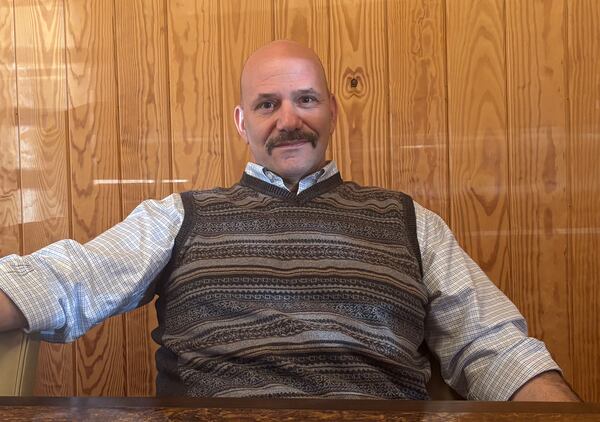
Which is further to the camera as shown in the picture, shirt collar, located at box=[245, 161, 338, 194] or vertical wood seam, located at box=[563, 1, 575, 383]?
vertical wood seam, located at box=[563, 1, 575, 383]

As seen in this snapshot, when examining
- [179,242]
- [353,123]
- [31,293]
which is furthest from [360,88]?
[31,293]

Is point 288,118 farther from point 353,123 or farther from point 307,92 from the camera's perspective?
point 353,123

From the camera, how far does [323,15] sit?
1.93m

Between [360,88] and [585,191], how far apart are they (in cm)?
60

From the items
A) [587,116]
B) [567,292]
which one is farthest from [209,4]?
[567,292]

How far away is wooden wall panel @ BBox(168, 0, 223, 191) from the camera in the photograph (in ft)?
6.41

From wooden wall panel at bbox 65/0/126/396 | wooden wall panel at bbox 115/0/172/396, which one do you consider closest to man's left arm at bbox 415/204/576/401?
wooden wall panel at bbox 115/0/172/396

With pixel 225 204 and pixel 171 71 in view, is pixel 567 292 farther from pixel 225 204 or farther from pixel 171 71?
pixel 171 71

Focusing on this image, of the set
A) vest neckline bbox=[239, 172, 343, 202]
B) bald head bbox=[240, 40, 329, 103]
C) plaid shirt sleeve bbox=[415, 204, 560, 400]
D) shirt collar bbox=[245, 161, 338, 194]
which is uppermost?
bald head bbox=[240, 40, 329, 103]

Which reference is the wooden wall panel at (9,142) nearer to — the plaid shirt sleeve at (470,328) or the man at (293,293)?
the man at (293,293)

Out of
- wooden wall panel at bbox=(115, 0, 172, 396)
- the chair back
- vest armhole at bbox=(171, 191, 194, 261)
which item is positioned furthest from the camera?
wooden wall panel at bbox=(115, 0, 172, 396)

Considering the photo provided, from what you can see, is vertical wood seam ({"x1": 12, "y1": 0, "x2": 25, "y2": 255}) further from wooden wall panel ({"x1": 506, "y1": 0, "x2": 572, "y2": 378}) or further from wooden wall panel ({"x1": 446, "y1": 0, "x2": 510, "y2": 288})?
wooden wall panel ({"x1": 506, "y1": 0, "x2": 572, "y2": 378})

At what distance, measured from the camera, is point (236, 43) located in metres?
1.95

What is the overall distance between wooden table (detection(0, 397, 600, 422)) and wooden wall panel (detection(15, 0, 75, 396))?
48.3 inches
